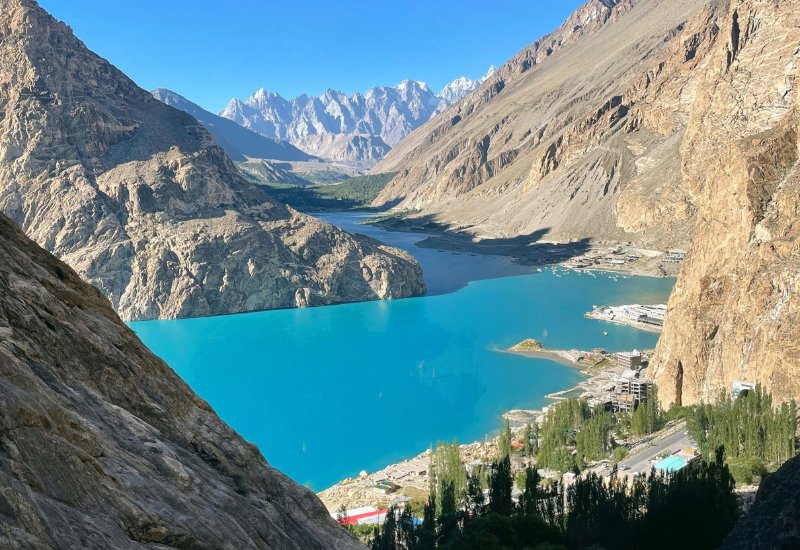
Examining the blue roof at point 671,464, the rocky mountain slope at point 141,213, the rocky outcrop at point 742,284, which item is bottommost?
the blue roof at point 671,464

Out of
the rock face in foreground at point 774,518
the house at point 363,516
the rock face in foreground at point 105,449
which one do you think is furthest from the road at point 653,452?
the rock face in foreground at point 105,449

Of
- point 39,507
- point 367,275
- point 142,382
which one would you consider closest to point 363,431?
point 142,382

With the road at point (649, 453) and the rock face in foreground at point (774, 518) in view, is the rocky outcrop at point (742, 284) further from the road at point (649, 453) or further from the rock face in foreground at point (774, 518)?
the rock face in foreground at point (774, 518)

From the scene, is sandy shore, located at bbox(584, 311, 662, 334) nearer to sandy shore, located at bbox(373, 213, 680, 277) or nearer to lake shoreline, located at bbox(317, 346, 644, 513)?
lake shoreline, located at bbox(317, 346, 644, 513)

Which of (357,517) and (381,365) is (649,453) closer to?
(357,517)

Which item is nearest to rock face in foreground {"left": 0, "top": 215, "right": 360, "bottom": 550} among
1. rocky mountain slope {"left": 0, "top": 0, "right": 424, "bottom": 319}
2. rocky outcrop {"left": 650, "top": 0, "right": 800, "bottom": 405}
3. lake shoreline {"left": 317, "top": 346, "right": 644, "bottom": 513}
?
lake shoreline {"left": 317, "top": 346, "right": 644, "bottom": 513}

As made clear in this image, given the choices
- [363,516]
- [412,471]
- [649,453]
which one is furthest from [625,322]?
[363,516]

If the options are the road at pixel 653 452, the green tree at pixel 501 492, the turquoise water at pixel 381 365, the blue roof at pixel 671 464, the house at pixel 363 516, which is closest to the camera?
the green tree at pixel 501 492
